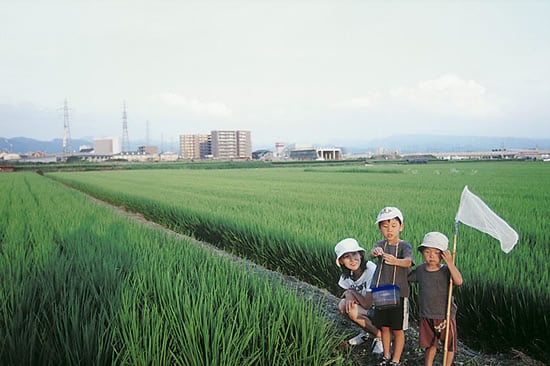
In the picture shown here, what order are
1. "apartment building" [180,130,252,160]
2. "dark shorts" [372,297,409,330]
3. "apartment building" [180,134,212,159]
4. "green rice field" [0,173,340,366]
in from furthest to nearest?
"apartment building" [180,134,212,159], "apartment building" [180,130,252,160], "dark shorts" [372,297,409,330], "green rice field" [0,173,340,366]

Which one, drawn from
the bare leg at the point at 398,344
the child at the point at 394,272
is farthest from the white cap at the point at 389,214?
the bare leg at the point at 398,344

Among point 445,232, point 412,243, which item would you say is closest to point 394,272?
point 412,243

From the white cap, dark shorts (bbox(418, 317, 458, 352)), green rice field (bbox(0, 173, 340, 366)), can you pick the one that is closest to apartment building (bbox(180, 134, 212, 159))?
green rice field (bbox(0, 173, 340, 366))

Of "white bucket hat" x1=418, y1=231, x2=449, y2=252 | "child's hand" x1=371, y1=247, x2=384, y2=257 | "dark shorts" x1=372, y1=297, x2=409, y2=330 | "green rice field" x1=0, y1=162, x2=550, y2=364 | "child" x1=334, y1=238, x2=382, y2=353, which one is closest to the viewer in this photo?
"white bucket hat" x1=418, y1=231, x2=449, y2=252

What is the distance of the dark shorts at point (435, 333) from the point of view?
2.38m

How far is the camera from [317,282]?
495cm

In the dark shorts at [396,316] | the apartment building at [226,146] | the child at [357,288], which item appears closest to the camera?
the dark shorts at [396,316]

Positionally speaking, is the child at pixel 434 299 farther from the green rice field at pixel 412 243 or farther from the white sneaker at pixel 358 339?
the white sneaker at pixel 358 339

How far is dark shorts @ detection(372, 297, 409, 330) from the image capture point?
259 centimetres

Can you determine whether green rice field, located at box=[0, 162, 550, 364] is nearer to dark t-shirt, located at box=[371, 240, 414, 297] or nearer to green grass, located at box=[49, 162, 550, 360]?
green grass, located at box=[49, 162, 550, 360]

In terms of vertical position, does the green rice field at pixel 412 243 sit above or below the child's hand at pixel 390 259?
below

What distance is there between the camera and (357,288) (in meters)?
2.94

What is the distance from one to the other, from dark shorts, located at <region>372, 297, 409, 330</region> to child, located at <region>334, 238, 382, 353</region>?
0.20 meters

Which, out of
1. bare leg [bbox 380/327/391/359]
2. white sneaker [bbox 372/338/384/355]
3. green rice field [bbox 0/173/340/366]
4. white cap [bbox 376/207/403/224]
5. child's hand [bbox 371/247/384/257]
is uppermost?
white cap [bbox 376/207/403/224]
